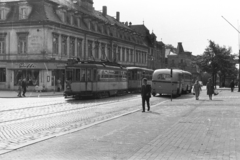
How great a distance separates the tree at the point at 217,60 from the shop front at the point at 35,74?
30288 millimetres

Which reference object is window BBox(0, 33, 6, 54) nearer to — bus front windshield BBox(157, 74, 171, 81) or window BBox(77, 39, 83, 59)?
window BBox(77, 39, 83, 59)

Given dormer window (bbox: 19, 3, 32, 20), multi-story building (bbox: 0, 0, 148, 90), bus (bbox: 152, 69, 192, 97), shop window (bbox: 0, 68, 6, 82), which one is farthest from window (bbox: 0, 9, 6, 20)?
bus (bbox: 152, 69, 192, 97)

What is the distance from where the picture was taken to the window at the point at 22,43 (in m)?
43.4

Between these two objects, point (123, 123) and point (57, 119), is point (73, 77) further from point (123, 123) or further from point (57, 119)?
point (123, 123)

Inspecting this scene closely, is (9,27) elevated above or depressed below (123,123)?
above

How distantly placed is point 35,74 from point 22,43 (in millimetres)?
4362

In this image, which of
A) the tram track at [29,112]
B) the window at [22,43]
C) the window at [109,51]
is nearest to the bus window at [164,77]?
the tram track at [29,112]

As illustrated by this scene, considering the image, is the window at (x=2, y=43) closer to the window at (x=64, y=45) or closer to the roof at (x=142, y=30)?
the window at (x=64, y=45)

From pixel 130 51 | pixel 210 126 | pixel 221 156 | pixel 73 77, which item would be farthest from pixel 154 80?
pixel 130 51

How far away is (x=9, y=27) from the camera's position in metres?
44.1

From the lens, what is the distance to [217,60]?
62625 millimetres

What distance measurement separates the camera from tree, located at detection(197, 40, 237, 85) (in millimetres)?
62688

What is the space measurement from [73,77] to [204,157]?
20.9m

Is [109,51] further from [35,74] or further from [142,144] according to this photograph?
[142,144]
